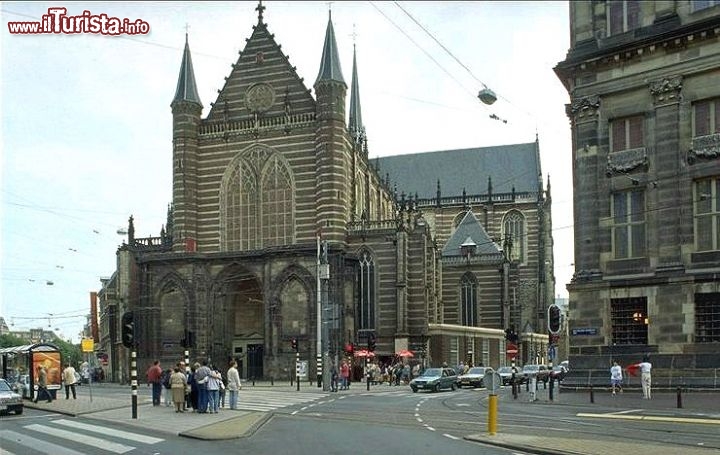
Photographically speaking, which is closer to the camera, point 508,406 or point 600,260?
point 508,406

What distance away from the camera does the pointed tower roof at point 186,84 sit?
6233 cm

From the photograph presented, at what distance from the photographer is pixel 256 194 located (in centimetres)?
6081

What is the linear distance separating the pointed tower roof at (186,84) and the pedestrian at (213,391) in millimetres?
41231

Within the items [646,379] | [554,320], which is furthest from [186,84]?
[646,379]

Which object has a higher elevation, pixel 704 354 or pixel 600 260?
pixel 600 260

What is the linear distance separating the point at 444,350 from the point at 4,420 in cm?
4526

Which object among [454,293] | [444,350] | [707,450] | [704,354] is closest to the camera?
[707,450]

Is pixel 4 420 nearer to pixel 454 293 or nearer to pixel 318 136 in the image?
pixel 318 136

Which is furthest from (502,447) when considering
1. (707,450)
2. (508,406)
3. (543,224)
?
(543,224)

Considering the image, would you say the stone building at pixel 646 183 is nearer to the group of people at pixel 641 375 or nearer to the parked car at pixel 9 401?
the group of people at pixel 641 375

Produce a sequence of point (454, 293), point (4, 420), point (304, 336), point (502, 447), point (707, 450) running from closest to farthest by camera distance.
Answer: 1. point (707, 450)
2. point (502, 447)
3. point (4, 420)
4. point (304, 336)
5. point (454, 293)

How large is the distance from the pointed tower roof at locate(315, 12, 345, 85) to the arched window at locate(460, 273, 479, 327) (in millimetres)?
27663

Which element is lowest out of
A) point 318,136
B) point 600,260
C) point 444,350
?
point 444,350

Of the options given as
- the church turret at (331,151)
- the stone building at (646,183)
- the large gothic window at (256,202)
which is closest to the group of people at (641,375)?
the stone building at (646,183)
